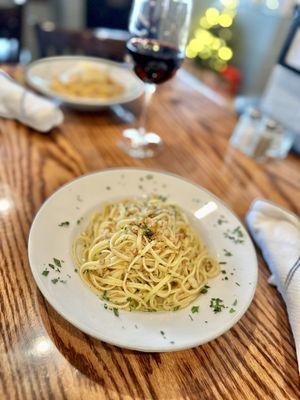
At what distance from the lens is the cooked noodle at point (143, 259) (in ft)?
2.30

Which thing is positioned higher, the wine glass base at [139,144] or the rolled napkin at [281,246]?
the rolled napkin at [281,246]

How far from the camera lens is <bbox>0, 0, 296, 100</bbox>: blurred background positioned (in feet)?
10.1

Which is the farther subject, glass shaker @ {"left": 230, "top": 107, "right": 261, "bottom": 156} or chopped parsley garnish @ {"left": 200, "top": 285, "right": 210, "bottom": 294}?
glass shaker @ {"left": 230, "top": 107, "right": 261, "bottom": 156}

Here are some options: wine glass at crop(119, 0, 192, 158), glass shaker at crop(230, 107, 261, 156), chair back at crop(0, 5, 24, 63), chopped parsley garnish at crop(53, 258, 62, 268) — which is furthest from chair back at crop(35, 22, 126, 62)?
chopped parsley garnish at crop(53, 258, 62, 268)

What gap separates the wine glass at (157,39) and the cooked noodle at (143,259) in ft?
1.35

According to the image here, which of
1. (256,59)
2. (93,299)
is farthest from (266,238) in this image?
(256,59)

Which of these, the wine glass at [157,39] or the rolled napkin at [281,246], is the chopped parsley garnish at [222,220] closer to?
the rolled napkin at [281,246]

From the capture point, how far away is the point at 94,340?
0.63 meters

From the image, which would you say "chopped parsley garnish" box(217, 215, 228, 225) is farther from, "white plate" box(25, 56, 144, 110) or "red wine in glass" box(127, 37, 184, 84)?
"white plate" box(25, 56, 144, 110)

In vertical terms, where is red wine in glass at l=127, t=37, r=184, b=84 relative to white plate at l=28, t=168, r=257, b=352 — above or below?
above

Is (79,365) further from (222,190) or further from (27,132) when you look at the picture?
(27,132)

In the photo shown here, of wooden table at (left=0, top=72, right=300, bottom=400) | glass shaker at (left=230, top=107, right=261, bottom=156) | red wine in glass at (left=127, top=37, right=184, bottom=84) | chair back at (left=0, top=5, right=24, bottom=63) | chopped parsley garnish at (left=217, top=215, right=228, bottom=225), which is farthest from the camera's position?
Result: chair back at (left=0, top=5, right=24, bottom=63)

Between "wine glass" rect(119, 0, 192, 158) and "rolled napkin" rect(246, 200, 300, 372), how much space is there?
45 centimetres

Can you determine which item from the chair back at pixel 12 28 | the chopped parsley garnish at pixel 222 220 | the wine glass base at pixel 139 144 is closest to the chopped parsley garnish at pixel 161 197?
the chopped parsley garnish at pixel 222 220
